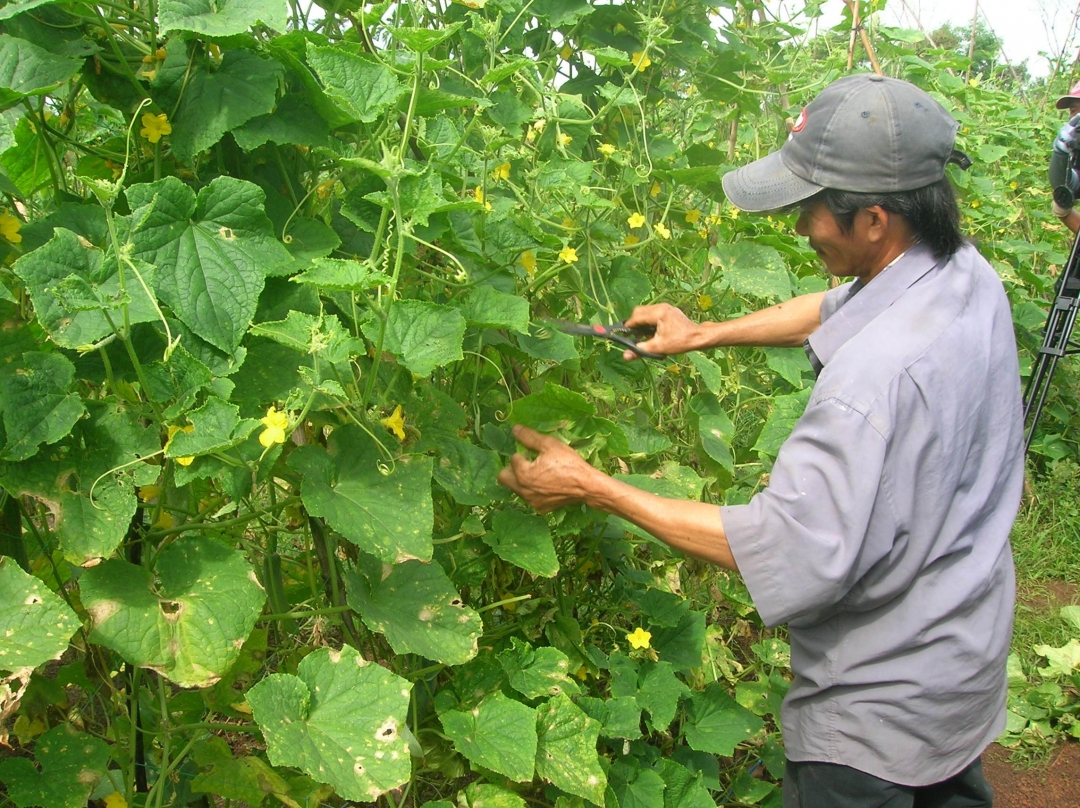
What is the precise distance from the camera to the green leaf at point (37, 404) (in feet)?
3.97

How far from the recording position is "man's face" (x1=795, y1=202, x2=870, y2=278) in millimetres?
1545

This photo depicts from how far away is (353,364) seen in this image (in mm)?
1565

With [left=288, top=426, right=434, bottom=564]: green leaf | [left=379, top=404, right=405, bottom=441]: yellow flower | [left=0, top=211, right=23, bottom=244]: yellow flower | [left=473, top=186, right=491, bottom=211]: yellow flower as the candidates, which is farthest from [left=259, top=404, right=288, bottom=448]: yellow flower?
[left=473, top=186, right=491, bottom=211]: yellow flower

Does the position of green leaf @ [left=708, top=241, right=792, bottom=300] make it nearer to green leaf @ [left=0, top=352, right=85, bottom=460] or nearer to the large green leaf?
the large green leaf

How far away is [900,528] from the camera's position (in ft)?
4.63

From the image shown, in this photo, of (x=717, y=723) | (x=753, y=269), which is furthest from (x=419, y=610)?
(x=753, y=269)

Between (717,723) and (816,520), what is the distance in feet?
3.12

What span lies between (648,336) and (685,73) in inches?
43.3

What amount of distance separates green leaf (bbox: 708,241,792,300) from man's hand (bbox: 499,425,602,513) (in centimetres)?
79

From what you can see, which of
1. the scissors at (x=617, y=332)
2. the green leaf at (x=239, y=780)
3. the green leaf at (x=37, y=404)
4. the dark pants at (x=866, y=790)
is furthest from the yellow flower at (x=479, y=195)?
the dark pants at (x=866, y=790)

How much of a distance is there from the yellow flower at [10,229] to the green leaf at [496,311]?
0.64m

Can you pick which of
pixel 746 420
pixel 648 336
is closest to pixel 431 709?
pixel 648 336

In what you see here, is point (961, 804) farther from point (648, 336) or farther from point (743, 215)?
point (743, 215)

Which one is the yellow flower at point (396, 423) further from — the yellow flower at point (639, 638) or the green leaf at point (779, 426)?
the green leaf at point (779, 426)
